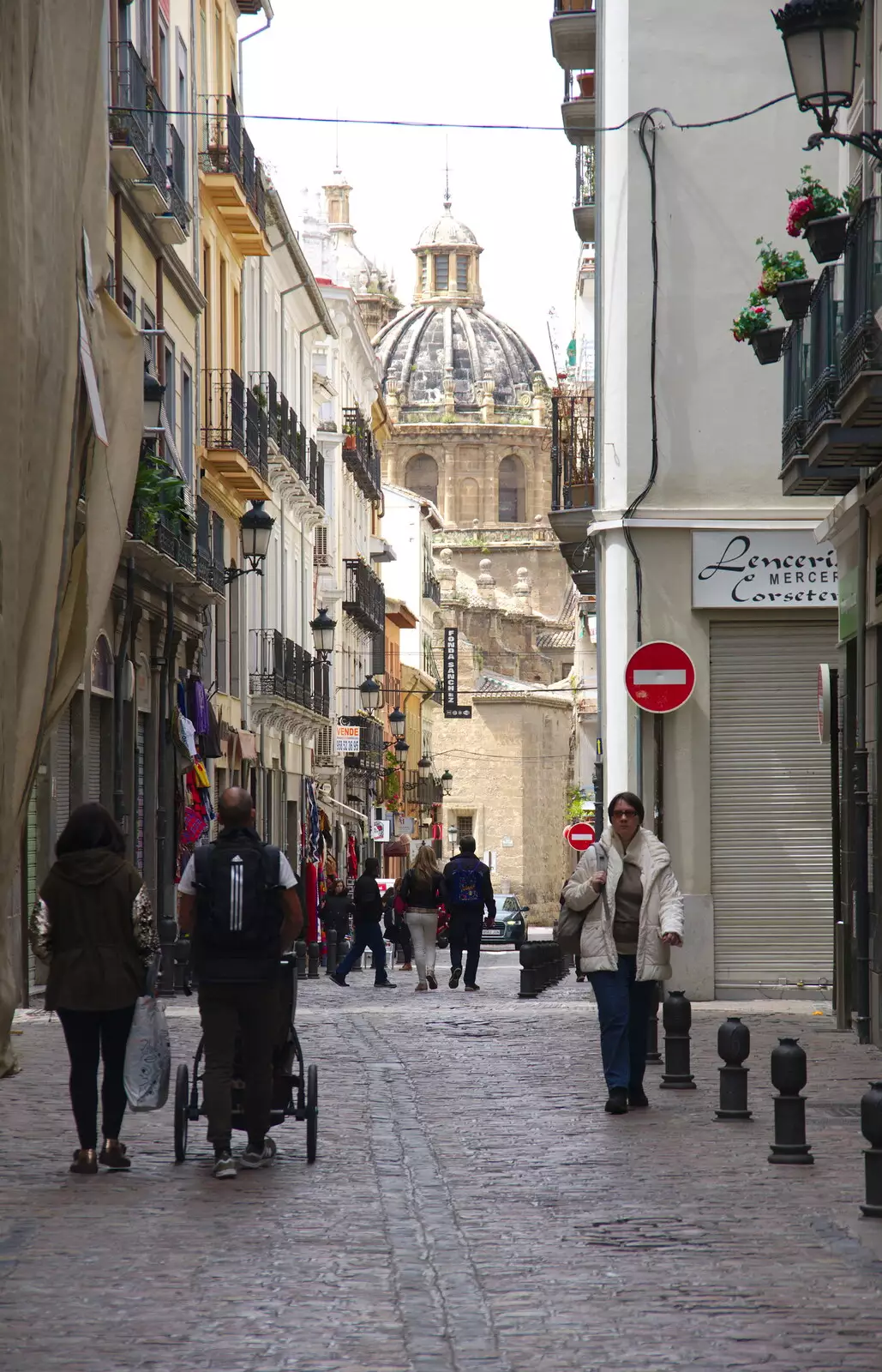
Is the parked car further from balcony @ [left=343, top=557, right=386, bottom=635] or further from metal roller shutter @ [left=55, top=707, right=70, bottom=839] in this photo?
metal roller shutter @ [left=55, top=707, right=70, bottom=839]

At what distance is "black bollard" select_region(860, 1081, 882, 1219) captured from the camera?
8.09 metres

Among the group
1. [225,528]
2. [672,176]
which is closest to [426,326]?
[225,528]

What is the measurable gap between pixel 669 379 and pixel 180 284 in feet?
35.0

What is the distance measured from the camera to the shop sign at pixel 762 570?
20531 millimetres

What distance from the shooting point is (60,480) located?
729 cm

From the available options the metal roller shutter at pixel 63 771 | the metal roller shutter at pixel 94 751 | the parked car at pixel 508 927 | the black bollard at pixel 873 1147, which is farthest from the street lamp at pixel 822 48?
the parked car at pixel 508 927

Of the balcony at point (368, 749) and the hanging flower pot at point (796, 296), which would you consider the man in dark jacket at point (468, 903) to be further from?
the balcony at point (368, 749)

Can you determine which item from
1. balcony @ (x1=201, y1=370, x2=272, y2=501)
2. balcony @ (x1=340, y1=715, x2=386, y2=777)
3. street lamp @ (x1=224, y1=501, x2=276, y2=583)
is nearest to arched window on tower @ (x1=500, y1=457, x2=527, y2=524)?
balcony @ (x1=340, y1=715, x2=386, y2=777)

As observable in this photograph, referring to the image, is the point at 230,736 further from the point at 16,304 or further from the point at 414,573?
the point at 414,573

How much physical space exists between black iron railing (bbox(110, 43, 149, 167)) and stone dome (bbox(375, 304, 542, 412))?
121764 millimetres

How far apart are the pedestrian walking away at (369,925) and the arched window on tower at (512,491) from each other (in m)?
115

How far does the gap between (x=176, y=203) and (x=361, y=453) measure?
35.4 metres

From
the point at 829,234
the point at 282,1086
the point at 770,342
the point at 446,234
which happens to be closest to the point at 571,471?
the point at 770,342

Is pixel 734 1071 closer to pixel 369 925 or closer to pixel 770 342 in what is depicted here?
pixel 770 342
